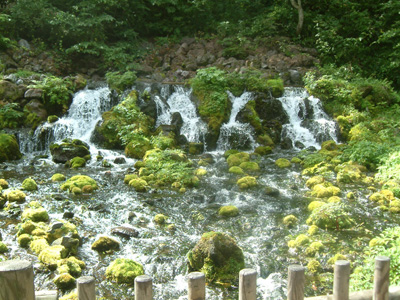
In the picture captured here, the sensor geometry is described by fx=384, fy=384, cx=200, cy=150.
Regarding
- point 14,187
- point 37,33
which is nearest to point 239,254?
point 14,187

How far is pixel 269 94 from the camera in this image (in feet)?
47.8

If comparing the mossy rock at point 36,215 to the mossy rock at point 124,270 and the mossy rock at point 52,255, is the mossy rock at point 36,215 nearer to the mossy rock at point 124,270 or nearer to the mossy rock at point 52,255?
the mossy rock at point 52,255

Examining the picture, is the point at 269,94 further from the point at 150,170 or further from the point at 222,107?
the point at 150,170

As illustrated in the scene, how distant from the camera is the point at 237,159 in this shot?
11.0m

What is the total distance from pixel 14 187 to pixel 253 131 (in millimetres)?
7725

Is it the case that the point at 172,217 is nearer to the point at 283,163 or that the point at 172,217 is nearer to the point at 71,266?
the point at 71,266

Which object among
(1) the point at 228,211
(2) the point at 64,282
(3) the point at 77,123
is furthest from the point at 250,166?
(3) the point at 77,123

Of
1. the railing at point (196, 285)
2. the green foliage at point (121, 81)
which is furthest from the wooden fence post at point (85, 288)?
the green foliage at point (121, 81)

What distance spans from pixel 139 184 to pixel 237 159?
10.7 ft

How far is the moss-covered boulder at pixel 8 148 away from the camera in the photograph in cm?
1124

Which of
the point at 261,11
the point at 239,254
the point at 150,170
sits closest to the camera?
the point at 239,254

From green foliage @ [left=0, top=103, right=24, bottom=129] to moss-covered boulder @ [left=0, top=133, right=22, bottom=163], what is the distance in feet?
4.64

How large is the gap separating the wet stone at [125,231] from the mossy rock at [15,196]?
2484 millimetres

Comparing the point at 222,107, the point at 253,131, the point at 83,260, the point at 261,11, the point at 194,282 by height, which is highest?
the point at 261,11
